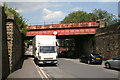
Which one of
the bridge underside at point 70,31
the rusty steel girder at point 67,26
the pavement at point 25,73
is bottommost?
the pavement at point 25,73

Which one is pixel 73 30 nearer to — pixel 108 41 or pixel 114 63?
pixel 108 41

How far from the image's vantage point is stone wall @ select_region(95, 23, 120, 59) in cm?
2702

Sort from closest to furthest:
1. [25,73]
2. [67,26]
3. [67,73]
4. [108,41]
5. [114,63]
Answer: [25,73]
[67,73]
[114,63]
[108,41]
[67,26]

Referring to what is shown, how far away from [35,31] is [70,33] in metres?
8.50

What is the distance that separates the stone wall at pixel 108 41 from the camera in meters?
27.0

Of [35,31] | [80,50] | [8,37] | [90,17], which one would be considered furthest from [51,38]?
[90,17]

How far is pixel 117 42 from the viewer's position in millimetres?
26938

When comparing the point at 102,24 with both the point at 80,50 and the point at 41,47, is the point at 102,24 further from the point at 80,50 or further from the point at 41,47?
the point at 41,47

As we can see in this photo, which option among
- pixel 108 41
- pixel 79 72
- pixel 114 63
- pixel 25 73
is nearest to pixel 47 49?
pixel 79 72

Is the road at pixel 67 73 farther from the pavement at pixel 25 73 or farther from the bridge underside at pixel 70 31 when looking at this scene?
the bridge underside at pixel 70 31

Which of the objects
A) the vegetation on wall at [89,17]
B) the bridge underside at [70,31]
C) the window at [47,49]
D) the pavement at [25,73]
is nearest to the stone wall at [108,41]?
the bridge underside at [70,31]

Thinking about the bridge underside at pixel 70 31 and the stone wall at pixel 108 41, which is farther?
the bridge underside at pixel 70 31

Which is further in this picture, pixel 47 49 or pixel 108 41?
pixel 108 41

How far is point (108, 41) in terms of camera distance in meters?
29.8
